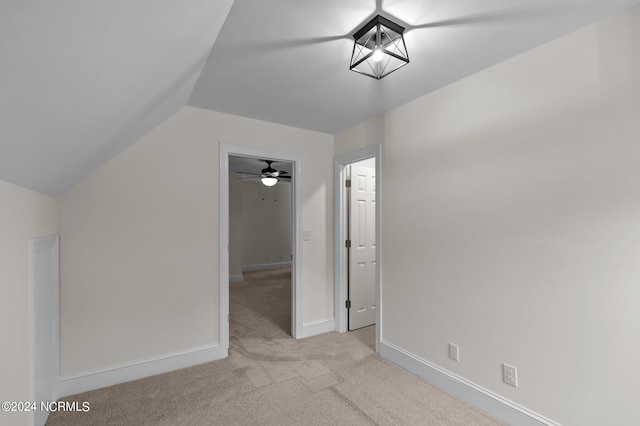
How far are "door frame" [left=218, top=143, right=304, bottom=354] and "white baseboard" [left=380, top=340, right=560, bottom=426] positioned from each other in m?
1.08

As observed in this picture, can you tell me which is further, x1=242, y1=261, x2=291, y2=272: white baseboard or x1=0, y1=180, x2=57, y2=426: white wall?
x1=242, y1=261, x2=291, y2=272: white baseboard

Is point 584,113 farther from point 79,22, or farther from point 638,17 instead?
point 79,22

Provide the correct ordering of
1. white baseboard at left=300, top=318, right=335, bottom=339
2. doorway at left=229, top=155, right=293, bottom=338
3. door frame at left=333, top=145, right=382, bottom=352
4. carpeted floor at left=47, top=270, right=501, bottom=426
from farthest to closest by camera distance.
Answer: doorway at left=229, top=155, right=293, bottom=338, door frame at left=333, top=145, right=382, bottom=352, white baseboard at left=300, top=318, right=335, bottom=339, carpeted floor at left=47, top=270, right=501, bottom=426

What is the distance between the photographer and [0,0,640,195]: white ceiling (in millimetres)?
779

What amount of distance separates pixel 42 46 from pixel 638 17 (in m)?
2.47

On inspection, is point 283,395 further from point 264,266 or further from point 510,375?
point 264,266

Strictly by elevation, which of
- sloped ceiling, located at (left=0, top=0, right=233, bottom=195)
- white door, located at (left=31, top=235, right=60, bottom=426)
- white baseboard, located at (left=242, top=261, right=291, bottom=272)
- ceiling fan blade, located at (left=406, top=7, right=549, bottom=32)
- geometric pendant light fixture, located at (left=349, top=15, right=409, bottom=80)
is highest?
ceiling fan blade, located at (left=406, top=7, right=549, bottom=32)

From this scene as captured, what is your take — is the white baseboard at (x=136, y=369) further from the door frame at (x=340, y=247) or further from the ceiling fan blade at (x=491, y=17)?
the ceiling fan blade at (x=491, y=17)

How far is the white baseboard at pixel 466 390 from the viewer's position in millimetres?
1855

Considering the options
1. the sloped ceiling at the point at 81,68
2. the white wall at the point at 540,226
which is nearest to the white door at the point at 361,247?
the white wall at the point at 540,226

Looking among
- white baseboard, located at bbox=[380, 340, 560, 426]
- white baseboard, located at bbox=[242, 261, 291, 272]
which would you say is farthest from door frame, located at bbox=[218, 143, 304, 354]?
white baseboard, located at bbox=[242, 261, 291, 272]

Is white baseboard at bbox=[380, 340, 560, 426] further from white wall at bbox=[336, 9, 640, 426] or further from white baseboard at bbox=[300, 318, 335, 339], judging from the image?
white baseboard at bbox=[300, 318, 335, 339]

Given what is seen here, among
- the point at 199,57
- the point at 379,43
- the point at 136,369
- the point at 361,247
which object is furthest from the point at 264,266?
the point at 379,43

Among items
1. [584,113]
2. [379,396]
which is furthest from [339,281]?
[584,113]
